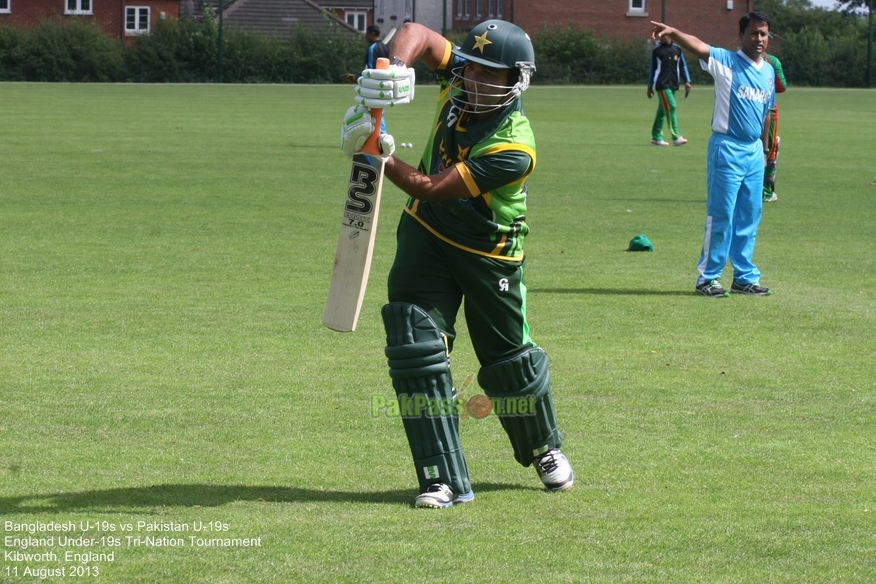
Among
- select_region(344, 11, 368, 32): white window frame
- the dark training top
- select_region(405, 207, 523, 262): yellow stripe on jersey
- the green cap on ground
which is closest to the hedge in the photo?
select_region(344, 11, 368, 32): white window frame

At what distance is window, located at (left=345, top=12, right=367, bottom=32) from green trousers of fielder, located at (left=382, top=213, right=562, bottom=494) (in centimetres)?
7877

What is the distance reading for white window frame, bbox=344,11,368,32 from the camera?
8236 centimetres

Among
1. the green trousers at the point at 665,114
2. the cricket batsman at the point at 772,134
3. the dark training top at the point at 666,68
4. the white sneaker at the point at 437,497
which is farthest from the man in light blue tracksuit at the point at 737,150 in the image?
the green trousers at the point at 665,114

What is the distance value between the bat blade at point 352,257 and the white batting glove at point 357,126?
0.25m

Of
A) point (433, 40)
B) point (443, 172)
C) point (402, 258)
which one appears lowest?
point (402, 258)

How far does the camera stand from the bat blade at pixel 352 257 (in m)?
5.09

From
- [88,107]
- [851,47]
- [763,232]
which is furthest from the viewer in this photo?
[851,47]

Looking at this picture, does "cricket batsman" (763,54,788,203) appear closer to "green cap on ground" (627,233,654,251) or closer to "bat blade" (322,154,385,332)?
"green cap on ground" (627,233,654,251)

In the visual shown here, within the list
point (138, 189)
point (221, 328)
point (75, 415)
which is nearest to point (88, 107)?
point (138, 189)

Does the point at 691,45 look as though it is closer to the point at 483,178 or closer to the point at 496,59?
the point at 496,59

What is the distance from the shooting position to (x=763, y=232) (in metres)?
14.0

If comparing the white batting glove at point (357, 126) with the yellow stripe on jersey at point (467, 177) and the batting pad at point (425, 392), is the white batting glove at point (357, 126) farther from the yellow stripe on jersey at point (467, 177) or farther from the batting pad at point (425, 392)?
the batting pad at point (425, 392)

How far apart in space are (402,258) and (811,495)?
1.88 meters

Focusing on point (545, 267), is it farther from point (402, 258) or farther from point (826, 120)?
point (826, 120)
